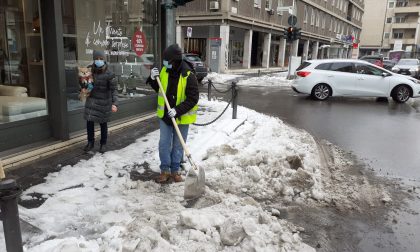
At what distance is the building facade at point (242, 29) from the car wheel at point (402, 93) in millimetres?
12939

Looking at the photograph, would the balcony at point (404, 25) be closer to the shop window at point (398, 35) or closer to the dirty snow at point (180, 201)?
the shop window at point (398, 35)

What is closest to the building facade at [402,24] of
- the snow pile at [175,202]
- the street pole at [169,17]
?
the street pole at [169,17]

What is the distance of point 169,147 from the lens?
185 inches

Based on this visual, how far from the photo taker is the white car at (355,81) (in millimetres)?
13219

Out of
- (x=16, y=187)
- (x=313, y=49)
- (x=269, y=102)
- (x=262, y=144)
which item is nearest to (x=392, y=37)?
(x=313, y=49)

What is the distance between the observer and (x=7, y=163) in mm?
Result: 4945

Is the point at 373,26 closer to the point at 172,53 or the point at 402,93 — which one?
the point at 402,93

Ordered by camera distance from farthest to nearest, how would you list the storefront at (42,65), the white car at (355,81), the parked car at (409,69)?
the parked car at (409,69)
the white car at (355,81)
the storefront at (42,65)

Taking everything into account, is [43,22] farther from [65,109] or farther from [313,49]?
[313,49]

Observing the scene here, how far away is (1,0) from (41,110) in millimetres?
1873

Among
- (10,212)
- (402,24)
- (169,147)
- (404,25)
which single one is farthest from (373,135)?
(402,24)

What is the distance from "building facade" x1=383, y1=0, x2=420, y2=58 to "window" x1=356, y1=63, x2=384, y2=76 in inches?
2679

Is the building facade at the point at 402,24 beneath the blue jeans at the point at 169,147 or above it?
above

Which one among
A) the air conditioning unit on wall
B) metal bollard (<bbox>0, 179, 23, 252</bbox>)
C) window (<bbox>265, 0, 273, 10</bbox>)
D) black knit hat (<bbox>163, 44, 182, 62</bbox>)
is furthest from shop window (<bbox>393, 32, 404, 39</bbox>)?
metal bollard (<bbox>0, 179, 23, 252</bbox>)
